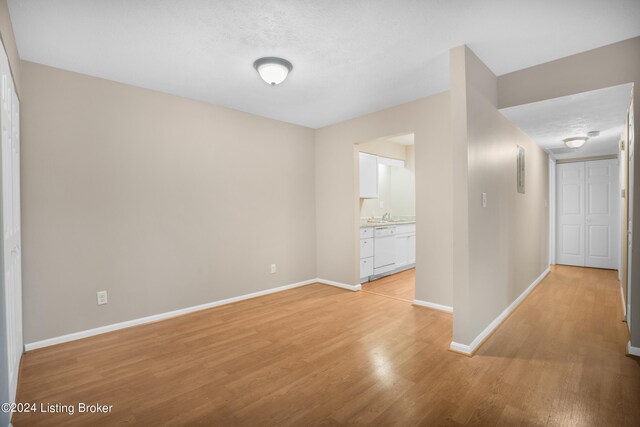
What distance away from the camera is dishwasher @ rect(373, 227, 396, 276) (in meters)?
5.33

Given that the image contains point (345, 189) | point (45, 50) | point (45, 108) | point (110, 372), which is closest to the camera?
point (110, 372)

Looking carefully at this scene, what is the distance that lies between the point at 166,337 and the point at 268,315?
1094mm

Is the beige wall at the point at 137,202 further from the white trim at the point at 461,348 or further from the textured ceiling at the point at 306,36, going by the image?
the white trim at the point at 461,348

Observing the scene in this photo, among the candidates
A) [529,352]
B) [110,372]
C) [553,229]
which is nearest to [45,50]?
[110,372]

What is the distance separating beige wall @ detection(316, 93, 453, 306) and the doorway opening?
23cm

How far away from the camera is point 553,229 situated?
21.2ft

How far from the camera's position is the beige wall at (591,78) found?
8.35 feet

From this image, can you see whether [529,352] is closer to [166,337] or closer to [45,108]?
[166,337]

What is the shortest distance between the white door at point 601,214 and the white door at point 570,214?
0.30ft

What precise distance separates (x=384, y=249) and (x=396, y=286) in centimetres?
78

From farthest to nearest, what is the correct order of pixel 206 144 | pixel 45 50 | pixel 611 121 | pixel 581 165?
1. pixel 581 165
2. pixel 206 144
3. pixel 611 121
4. pixel 45 50

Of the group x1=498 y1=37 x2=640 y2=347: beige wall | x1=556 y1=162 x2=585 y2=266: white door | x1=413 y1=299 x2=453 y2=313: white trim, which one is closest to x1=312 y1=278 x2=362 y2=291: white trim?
x1=413 y1=299 x2=453 y2=313: white trim

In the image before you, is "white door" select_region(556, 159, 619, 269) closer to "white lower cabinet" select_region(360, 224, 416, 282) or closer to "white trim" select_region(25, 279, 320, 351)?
"white lower cabinet" select_region(360, 224, 416, 282)

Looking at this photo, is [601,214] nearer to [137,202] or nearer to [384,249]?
[384,249]
